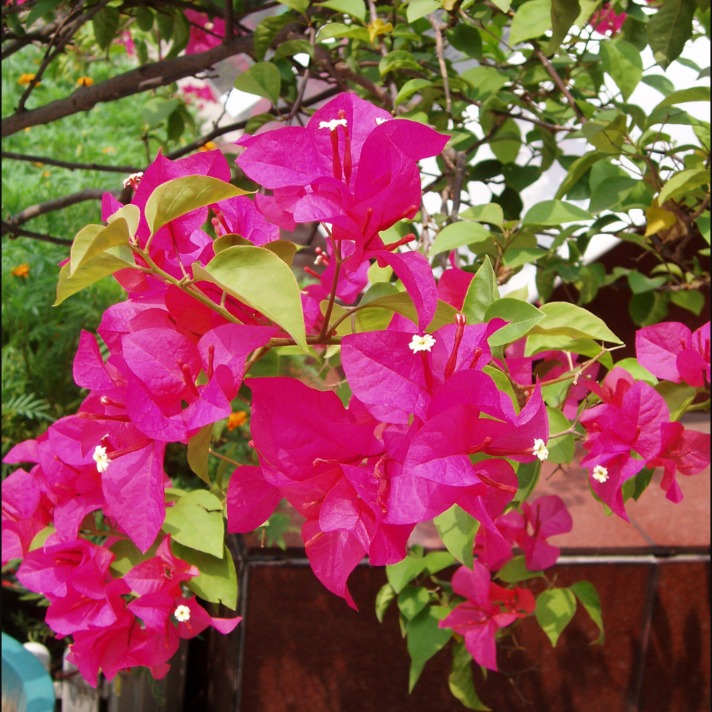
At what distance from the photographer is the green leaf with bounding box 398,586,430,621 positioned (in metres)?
0.81

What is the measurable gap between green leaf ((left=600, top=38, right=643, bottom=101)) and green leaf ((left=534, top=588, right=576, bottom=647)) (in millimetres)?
477

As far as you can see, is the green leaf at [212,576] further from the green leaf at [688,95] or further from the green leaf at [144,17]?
the green leaf at [144,17]

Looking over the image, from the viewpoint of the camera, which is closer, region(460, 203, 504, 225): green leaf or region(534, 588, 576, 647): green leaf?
region(460, 203, 504, 225): green leaf

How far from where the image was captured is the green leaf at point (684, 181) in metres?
0.65

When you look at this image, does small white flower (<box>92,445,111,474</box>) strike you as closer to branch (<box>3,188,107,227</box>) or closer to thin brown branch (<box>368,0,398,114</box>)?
thin brown branch (<box>368,0,398,114</box>)

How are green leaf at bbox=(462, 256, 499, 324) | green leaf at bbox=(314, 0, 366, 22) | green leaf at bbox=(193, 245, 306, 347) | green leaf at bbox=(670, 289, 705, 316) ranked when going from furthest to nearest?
green leaf at bbox=(670, 289, 705, 316) → green leaf at bbox=(314, 0, 366, 22) → green leaf at bbox=(462, 256, 499, 324) → green leaf at bbox=(193, 245, 306, 347)

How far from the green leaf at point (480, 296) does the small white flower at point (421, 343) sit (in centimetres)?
7

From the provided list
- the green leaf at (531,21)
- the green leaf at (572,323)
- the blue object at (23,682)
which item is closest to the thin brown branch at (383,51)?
the green leaf at (531,21)

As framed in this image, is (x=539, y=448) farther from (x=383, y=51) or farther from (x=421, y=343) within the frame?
(x=383, y=51)

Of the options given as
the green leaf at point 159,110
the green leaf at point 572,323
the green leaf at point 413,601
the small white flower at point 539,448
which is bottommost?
the green leaf at point 413,601

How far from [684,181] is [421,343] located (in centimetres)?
37

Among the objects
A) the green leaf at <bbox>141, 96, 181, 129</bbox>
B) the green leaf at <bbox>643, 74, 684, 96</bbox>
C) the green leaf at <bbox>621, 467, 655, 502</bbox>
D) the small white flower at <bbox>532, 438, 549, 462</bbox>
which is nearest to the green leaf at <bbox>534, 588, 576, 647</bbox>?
the green leaf at <bbox>621, 467, 655, 502</bbox>

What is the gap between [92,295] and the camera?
1590mm

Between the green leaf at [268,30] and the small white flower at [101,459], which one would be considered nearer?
the small white flower at [101,459]
